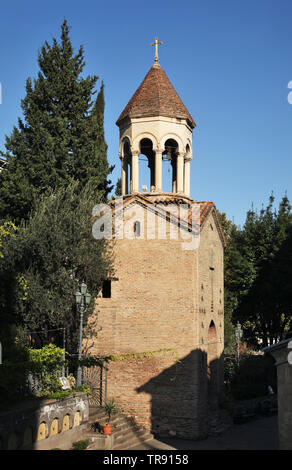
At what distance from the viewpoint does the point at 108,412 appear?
1905cm

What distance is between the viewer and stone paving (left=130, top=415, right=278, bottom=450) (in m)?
18.6

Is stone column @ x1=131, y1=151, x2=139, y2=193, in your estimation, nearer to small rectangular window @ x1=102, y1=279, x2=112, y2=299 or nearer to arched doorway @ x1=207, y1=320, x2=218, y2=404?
small rectangular window @ x1=102, y1=279, x2=112, y2=299

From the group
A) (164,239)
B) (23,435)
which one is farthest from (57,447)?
(164,239)

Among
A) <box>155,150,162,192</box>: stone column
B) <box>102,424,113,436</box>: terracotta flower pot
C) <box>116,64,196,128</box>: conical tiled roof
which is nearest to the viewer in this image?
<box>102,424,113,436</box>: terracotta flower pot

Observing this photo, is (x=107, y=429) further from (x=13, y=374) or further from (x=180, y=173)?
(x=180, y=173)

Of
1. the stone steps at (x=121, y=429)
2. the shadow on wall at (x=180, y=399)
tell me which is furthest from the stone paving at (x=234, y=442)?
the shadow on wall at (x=180, y=399)

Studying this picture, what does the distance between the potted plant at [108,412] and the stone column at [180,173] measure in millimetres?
9737

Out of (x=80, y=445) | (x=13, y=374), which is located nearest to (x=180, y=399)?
(x=80, y=445)

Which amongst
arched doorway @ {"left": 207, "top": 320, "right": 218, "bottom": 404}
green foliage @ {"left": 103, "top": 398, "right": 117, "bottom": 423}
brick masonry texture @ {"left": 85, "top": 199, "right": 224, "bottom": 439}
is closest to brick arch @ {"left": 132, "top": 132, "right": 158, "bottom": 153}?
brick masonry texture @ {"left": 85, "top": 199, "right": 224, "bottom": 439}

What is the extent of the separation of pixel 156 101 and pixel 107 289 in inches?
352

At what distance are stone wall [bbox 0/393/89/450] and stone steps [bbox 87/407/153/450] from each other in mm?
1365

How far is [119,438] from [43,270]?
22.6 feet

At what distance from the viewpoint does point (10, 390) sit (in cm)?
1427

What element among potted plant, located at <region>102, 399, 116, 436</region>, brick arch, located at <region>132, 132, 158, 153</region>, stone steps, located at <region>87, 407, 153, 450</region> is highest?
brick arch, located at <region>132, 132, 158, 153</region>
